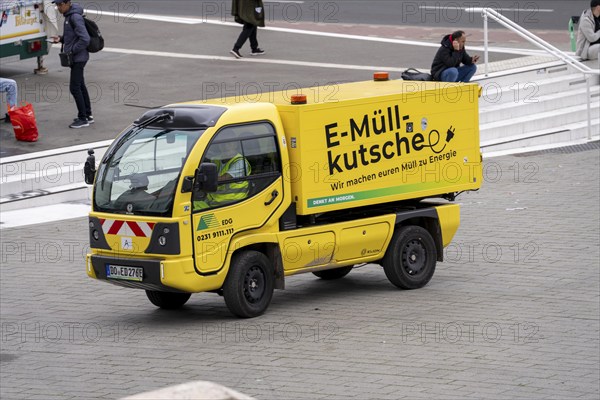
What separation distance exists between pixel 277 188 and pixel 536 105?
10258 mm

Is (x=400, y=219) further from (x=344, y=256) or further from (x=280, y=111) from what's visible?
(x=280, y=111)

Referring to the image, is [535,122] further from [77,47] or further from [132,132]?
[132,132]

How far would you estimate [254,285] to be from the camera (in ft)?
39.0

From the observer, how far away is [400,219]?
12812 mm

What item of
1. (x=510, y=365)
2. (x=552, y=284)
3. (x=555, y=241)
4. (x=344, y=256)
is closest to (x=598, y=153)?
(x=555, y=241)

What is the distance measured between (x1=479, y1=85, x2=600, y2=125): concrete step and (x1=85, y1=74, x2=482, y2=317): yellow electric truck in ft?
24.4

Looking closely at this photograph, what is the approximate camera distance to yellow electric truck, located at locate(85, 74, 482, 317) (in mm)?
11430

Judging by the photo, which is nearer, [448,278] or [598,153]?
[448,278]

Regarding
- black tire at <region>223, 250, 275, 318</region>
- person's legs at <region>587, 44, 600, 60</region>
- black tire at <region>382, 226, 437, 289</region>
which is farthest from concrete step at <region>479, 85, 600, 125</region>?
black tire at <region>223, 250, 275, 318</region>

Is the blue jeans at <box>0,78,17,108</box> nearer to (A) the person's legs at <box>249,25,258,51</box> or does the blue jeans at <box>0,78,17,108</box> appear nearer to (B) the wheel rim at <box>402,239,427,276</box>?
(A) the person's legs at <box>249,25,258,51</box>

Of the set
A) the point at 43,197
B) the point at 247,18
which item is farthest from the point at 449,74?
the point at 43,197

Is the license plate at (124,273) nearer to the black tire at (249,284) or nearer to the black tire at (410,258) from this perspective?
the black tire at (249,284)

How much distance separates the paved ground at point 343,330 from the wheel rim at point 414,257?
0.82 ft

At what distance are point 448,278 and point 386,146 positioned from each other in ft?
6.09
